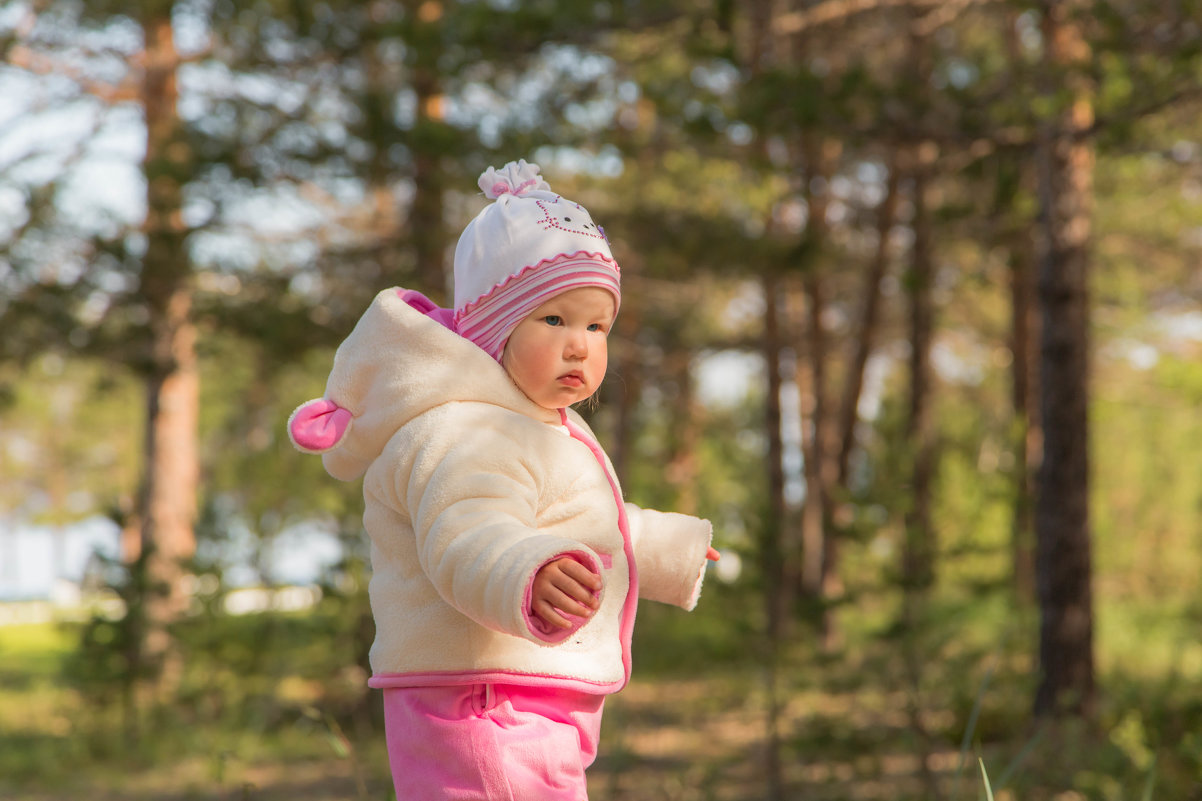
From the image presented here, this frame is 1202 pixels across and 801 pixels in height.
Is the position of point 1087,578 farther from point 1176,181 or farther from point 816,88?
point 1176,181

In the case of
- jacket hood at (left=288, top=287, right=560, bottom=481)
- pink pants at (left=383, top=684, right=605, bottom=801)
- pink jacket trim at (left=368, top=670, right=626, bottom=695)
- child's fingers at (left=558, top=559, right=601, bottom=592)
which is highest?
jacket hood at (left=288, top=287, right=560, bottom=481)

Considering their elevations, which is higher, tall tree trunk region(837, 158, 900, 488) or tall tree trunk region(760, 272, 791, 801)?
tall tree trunk region(837, 158, 900, 488)

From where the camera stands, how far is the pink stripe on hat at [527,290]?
73.7 inches

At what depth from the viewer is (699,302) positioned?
50.7 ft

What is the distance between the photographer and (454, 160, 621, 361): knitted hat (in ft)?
6.16

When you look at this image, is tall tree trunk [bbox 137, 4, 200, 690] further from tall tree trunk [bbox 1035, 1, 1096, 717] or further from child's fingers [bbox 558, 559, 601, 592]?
child's fingers [bbox 558, 559, 601, 592]

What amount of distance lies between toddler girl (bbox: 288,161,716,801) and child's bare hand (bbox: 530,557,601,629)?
134 millimetres

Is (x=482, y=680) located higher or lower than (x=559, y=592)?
lower

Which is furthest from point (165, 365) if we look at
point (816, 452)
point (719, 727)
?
point (816, 452)

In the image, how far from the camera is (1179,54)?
5.11m

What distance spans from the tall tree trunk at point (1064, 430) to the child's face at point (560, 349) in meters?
A: 5.35

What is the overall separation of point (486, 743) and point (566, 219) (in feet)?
2.81

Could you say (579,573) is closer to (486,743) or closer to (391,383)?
(486,743)

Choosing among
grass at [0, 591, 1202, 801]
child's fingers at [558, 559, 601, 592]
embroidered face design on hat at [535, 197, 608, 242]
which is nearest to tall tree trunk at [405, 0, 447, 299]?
grass at [0, 591, 1202, 801]
